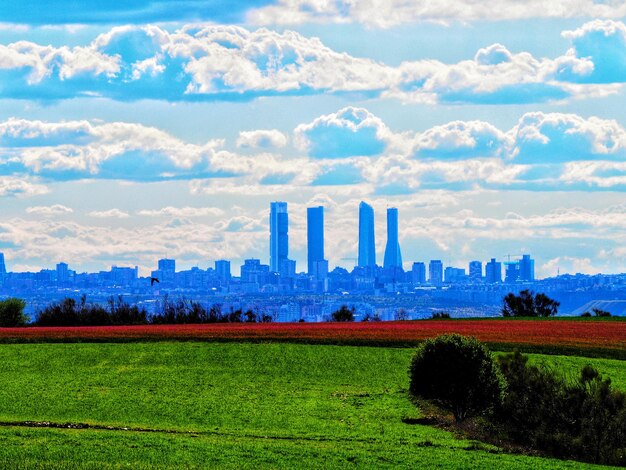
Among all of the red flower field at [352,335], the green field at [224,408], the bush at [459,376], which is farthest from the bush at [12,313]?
the bush at [459,376]

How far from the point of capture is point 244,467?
27062mm

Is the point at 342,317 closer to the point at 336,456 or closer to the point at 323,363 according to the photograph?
the point at 323,363

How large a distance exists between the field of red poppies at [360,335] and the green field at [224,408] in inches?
102

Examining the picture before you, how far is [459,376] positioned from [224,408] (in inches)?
319

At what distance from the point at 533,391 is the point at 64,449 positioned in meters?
16.6

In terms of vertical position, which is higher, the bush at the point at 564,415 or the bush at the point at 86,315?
the bush at the point at 86,315

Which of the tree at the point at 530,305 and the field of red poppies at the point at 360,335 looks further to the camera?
the tree at the point at 530,305

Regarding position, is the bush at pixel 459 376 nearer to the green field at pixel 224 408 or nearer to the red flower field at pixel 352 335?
the green field at pixel 224 408

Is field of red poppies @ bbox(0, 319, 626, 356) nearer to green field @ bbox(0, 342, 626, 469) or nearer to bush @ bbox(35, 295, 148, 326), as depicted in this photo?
green field @ bbox(0, 342, 626, 469)

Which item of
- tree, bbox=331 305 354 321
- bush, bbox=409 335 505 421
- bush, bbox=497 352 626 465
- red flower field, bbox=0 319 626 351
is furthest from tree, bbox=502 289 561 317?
bush, bbox=409 335 505 421

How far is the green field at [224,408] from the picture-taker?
2838 centimetres

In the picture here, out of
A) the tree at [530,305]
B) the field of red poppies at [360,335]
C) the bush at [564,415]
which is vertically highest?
the tree at [530,305]

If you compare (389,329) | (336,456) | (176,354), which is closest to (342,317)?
(389,329)

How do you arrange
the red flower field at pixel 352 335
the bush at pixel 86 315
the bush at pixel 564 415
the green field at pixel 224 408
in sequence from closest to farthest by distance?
the green field at pixel 224 408 → the bush at pixel 564 415 → the red flower field at pixel 352 335 → the bush at pixel 86 315
